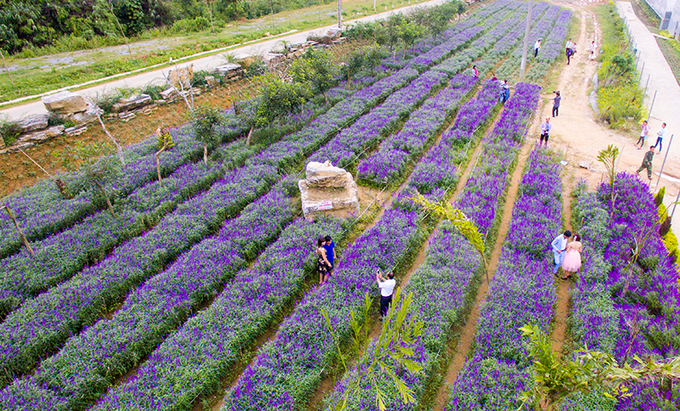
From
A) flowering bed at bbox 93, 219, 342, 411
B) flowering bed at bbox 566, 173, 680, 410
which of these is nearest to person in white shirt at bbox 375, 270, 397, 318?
flowering bed at bbox 93, 219, 342, 411

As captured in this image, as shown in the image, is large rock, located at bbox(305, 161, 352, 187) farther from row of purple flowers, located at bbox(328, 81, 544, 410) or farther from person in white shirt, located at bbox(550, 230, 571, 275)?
person in white shirt, located at bbox(550, 230, 571, 275)

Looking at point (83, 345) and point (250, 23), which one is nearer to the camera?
point (83, 345)

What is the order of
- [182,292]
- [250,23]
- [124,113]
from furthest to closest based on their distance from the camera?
1. [250,23]
2. [124,113]
3. [182,292]

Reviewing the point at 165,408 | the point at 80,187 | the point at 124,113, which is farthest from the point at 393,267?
the point at 124,113

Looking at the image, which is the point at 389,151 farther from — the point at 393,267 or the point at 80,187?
the point at 80,187

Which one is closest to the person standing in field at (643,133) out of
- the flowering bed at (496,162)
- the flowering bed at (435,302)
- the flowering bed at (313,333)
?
the flowering bed at (496,162)

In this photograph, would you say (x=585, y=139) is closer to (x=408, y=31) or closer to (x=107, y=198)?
(x=408, y=31)
